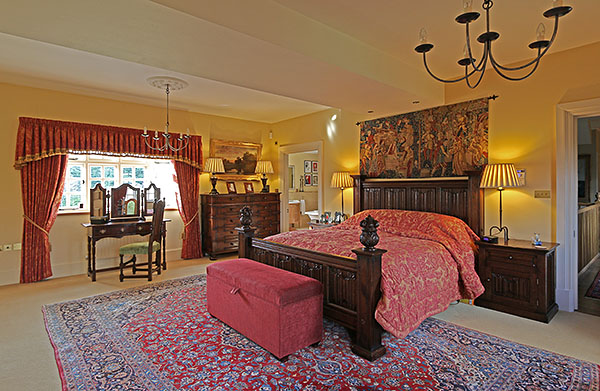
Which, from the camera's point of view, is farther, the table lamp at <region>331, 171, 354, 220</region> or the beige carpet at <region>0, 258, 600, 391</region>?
the table lamp at <region>331, 171, 354, 220</region>

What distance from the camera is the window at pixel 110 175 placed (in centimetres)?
539

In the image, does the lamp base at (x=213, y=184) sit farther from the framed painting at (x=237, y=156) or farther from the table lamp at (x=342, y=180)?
the table lamp at (x=342, y=180)

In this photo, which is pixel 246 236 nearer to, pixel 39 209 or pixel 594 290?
pixel 39 209

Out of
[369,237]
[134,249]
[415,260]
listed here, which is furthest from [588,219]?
[134,249]

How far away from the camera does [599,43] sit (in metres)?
3.39

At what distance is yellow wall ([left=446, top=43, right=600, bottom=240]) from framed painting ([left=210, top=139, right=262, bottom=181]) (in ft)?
14.8

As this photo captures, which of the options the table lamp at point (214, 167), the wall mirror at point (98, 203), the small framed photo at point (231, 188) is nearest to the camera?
the wall mirror at point (98, 203)

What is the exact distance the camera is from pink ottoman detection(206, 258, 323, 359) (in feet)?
8.30

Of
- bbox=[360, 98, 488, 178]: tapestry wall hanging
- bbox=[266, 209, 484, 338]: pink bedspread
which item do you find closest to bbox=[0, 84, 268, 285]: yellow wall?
bbox=[360, 98, 488, 178]: tapestry wall hanging

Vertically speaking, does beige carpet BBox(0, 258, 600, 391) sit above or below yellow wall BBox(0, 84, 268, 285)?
below

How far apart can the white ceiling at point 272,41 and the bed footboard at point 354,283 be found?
5.65ft

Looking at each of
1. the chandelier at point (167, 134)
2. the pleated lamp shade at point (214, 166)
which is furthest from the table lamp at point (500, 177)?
the pleated lamp shade at point (214, 166)

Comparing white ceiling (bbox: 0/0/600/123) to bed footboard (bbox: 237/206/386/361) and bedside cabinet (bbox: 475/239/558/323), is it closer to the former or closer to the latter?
bed footboard (bbox: 237/206/386/361)

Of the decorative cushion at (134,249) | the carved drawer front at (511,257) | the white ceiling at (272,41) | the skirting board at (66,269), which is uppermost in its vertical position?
the white ceiling at (272,41)
